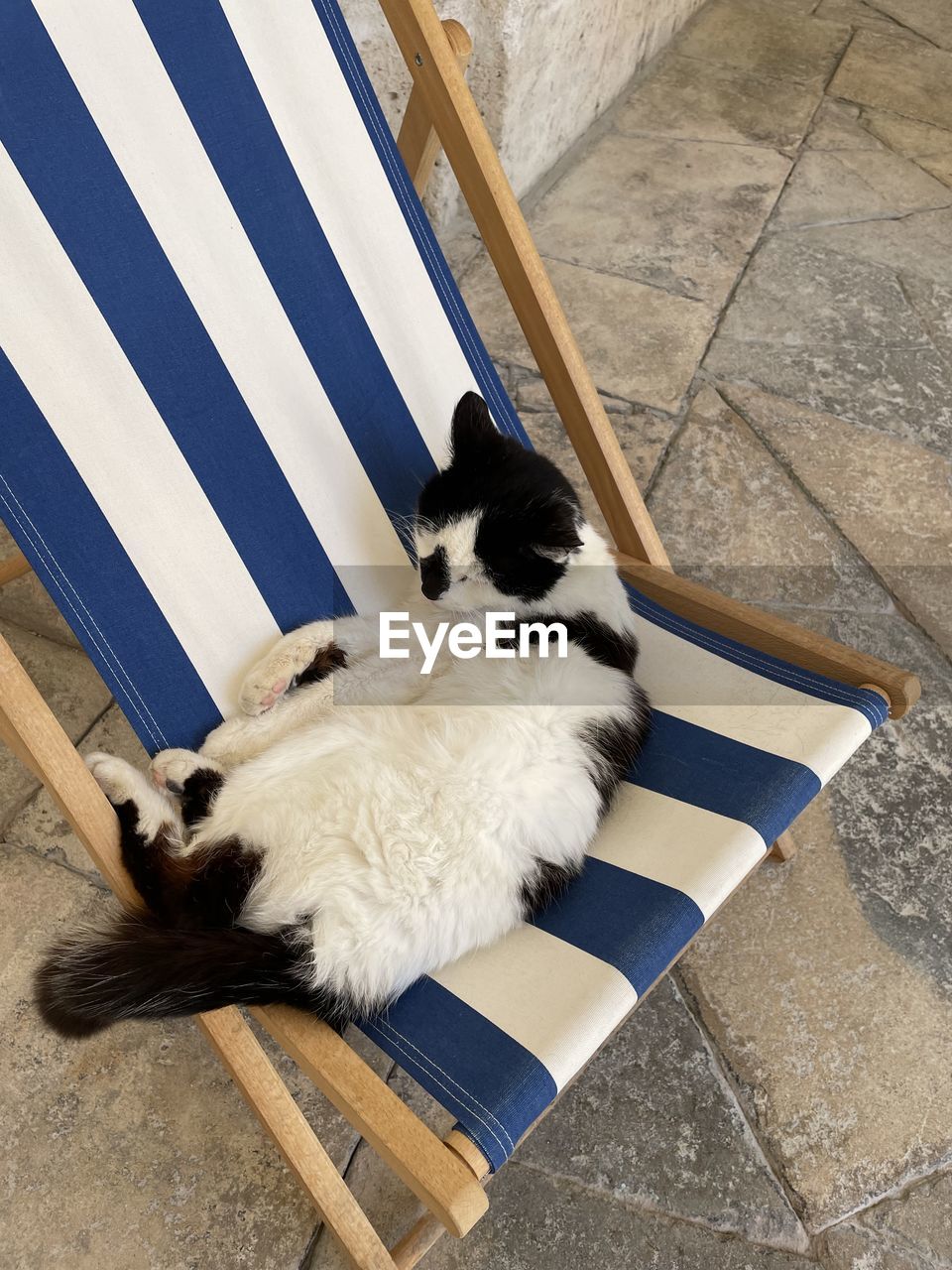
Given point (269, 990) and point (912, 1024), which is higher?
point (269, 990)

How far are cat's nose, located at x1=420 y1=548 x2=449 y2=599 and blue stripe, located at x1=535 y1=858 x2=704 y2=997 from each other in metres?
0.42

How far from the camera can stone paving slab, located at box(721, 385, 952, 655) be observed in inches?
88.5

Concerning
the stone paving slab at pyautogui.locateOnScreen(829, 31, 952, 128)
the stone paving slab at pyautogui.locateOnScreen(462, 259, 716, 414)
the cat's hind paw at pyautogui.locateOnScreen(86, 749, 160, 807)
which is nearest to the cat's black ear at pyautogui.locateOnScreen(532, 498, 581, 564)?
the cat's hind paw at pyautogui.locateOnScreen(86, 749, 160, 807)

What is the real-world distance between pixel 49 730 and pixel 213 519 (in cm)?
42

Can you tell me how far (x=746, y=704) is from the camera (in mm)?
1344

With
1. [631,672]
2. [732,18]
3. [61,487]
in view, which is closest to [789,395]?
[631,672]

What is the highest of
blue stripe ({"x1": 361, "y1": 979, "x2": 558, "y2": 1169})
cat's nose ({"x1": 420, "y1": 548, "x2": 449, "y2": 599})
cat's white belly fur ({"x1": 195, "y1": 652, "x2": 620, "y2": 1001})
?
cat's nose ({"x1": 420, "y1": 548, "x2": 449, "y2": 599})

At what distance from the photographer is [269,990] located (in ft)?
3.35

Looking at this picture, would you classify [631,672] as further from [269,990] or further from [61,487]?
[61,487]

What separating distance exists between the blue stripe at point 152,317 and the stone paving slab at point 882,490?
142 centimetres

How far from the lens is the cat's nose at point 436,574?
4.33ft

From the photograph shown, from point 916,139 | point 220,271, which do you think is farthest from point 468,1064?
point 916,139

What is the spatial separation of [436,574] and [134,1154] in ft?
3.08

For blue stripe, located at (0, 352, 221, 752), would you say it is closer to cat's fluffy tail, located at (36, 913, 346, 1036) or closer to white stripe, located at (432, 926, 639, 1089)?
cat's fluffy tail, located at (36, 913, 346, 1036)
